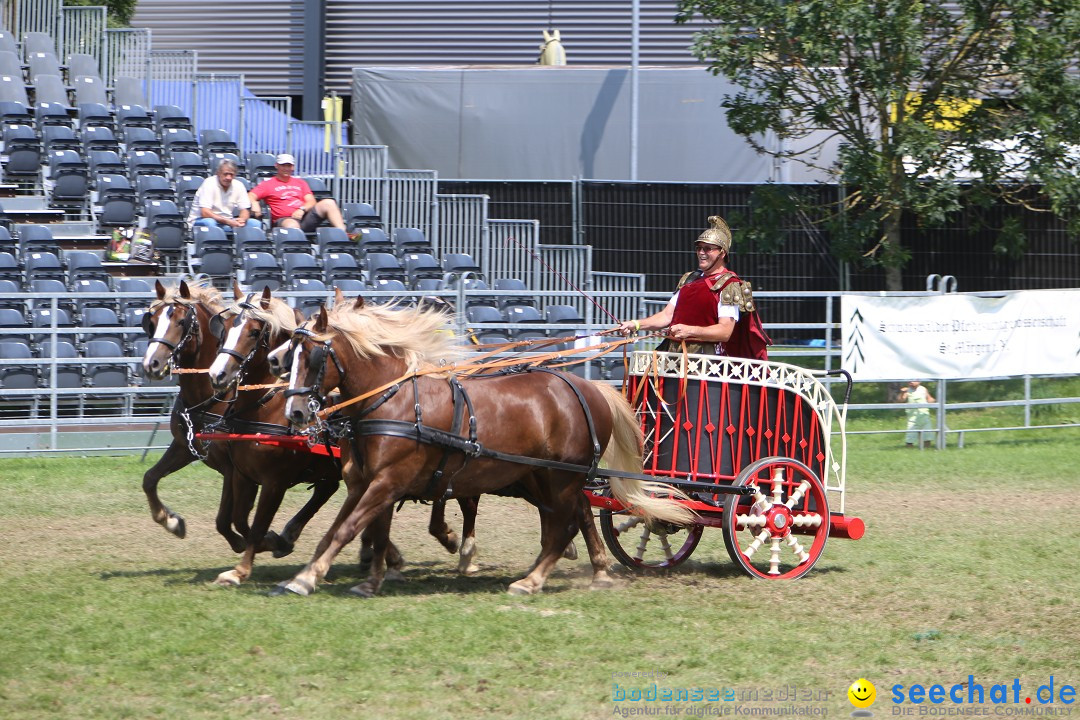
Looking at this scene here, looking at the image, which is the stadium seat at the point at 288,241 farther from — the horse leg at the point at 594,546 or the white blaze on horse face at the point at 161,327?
the horse leg at the point at 594,546

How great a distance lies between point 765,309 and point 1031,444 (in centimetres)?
363

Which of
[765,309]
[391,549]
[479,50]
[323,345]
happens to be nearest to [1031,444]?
[765,309]

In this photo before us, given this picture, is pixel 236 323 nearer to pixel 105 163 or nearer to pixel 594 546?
pixel 594 546

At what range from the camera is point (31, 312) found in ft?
43.5

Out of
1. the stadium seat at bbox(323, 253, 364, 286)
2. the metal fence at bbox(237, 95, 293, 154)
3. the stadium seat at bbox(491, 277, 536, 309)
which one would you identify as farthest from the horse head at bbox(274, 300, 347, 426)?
the metal fence at bbox(237, 95, 293, 154)

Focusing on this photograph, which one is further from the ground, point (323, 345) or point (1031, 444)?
point (323, 345)

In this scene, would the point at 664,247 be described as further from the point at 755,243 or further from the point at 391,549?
the point at 391,549

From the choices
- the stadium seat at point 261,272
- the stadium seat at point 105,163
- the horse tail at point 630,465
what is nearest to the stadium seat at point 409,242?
the stadium seat at point 261,272

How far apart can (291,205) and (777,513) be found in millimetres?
9641

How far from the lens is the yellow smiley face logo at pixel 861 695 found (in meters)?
5.33

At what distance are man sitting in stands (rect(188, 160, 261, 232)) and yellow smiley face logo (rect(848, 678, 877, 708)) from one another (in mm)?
11404

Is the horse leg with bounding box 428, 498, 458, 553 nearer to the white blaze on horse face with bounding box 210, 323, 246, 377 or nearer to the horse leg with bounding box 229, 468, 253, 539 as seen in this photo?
the horse leg with bounding box 229, 468, 253, 539

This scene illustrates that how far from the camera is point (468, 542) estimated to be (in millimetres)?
8266

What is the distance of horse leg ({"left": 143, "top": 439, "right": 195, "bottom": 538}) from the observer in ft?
27.1
